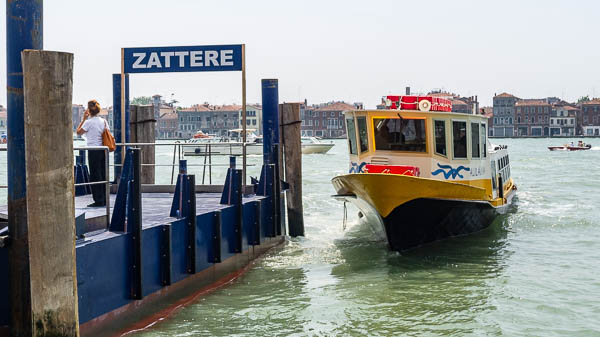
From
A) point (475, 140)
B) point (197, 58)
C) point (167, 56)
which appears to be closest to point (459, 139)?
point (475, 140)

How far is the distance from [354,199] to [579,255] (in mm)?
5200

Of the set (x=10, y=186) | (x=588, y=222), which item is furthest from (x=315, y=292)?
(x=588, y=222)

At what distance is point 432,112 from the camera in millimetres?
15703

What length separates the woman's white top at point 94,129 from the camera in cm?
1080

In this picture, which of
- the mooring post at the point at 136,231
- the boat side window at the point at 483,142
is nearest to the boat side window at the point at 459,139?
the boat side window at the point at 483,142

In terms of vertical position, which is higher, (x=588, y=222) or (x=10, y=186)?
(x=10, y=186)

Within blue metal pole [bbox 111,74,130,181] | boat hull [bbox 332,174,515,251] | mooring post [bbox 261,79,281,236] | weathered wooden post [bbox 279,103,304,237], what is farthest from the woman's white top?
weathered wooden post [bbox 279,103,304,237]

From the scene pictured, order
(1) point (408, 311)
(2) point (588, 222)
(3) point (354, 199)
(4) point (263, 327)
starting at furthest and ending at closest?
1. (2) point (588, 222)
2. (3) point (354, 199)
3. (1) point (408, 311)
4. (4) point (263, 327)

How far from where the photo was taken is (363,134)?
53.7 ft

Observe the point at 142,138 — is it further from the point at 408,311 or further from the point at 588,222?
the point at 588,222

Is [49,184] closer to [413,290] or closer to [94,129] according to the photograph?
[94,129]

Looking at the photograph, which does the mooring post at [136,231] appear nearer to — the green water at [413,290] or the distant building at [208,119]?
the green water at [413,290]

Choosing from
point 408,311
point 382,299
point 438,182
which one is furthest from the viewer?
point 438,182

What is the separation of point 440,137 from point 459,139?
51 centimetres
